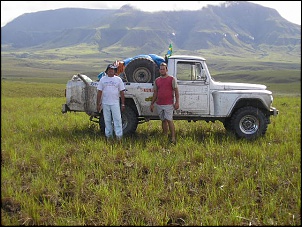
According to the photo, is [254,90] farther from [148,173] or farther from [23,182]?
[23,182]

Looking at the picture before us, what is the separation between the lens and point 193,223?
13.4ft

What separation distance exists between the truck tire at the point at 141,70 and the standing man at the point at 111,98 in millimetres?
647

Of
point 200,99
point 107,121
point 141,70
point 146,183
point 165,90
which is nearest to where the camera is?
point 146,183

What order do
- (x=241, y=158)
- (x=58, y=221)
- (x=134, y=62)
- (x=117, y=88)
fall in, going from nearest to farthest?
(x=58, y=221)
(x=241, y=158)
(x=117, y=88)
(x=134, y=62)

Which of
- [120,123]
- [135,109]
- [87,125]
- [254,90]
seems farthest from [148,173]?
[87,125]

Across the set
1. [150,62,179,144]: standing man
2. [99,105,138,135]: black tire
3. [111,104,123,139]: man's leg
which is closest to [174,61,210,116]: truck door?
[150,62,179,144]: standing man

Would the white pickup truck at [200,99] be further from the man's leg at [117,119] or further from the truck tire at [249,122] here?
the man's leg at [117,119]

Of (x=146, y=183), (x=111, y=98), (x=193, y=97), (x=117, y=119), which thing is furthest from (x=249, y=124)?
(x=146, y=183)

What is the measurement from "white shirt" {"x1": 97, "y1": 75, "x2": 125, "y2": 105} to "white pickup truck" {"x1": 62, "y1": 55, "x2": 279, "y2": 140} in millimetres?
566

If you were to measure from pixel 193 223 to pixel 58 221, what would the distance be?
5.18ft

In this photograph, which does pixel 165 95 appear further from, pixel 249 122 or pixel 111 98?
pixel 249 122

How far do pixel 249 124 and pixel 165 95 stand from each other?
2.50m

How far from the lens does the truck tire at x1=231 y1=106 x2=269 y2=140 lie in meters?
8.98

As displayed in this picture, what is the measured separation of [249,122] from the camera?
916 centimetres
